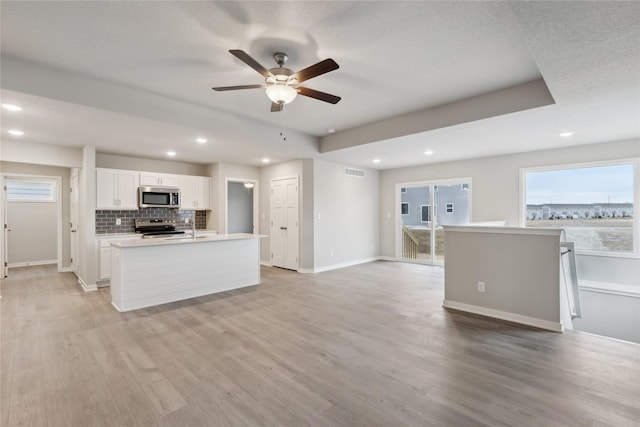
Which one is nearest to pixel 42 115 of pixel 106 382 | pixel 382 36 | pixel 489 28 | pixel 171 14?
pixel 171 14

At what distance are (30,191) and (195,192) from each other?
165 inches

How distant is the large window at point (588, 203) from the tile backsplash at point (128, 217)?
756 centimetres

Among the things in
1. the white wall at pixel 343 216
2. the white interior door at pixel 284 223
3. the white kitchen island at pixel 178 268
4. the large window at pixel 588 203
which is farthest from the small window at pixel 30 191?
the large window at pixel 588 203

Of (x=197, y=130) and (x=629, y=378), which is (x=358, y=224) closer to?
(x=197, y=130)

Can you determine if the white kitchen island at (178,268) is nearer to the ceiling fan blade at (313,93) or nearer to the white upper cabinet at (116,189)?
the white upper cabinet at (116,189)

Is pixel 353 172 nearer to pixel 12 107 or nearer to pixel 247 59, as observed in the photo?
pixel 247 59

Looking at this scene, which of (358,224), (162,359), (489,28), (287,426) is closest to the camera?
(287,426)

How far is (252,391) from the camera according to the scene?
2162mm

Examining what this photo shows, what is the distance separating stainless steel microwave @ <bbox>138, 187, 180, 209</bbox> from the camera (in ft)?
19.8

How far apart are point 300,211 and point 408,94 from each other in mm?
3429

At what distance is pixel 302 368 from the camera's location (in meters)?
2.47

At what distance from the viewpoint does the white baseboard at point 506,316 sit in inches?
128

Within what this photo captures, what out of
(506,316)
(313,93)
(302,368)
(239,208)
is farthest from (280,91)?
(239,208)

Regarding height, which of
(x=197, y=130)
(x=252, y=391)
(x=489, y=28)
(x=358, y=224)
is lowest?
(x=252, y=391)
